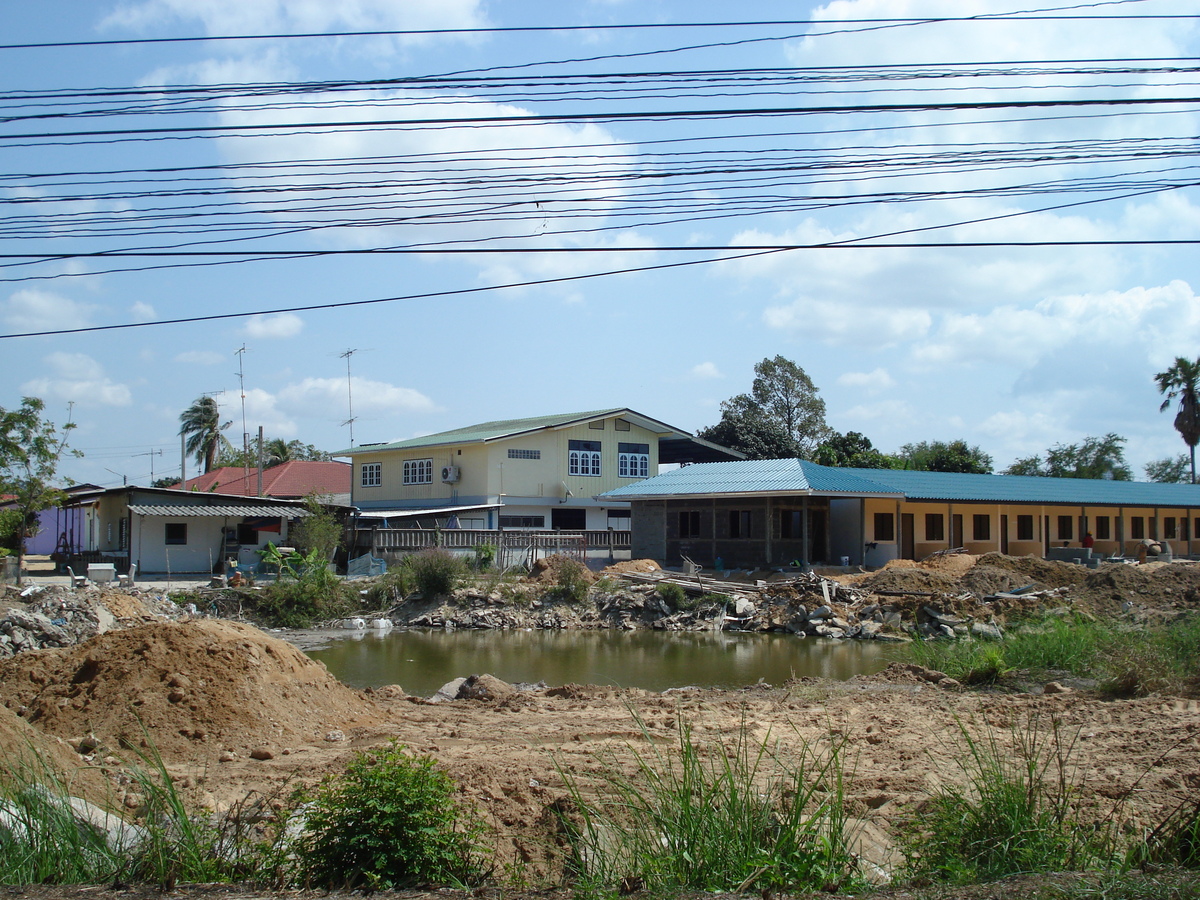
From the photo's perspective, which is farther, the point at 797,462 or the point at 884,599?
the point at 797,462

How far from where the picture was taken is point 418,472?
46.2 metres

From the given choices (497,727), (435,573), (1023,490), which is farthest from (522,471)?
(497,727)

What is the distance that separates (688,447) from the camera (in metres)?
51.0

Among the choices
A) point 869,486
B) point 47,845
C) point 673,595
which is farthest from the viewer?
point 869,486

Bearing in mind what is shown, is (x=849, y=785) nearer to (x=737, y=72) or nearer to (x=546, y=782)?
(x=546, y=782)

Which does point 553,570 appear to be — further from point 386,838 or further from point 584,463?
point 386,838

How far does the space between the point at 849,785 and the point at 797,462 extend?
28.1 metres

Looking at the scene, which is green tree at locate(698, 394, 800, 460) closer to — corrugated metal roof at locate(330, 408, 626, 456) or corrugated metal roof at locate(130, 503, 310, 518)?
corrugated metal roof at locate(330, 408, 626, 456)

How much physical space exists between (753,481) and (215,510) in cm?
1926

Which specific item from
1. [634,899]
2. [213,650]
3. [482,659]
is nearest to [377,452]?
[482,659]

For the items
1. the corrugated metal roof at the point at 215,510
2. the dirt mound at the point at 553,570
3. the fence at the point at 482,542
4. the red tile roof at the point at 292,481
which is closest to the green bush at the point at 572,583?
the dirt mound at the point at 553,570

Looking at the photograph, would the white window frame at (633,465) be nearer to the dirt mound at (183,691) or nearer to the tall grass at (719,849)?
the dirt mound at (183,691)

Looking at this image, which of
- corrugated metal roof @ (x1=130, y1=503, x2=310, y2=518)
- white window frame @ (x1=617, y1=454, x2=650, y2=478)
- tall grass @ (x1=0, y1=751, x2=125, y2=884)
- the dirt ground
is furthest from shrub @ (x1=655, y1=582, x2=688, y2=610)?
tall grass @ (x1=0, y1=751, x2=125, y2=884)

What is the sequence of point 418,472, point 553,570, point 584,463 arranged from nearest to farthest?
point 553,570, point 584,463, point 418,472
